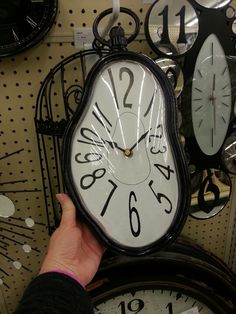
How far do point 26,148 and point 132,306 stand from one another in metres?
0.49

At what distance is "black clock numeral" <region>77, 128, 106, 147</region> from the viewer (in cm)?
47

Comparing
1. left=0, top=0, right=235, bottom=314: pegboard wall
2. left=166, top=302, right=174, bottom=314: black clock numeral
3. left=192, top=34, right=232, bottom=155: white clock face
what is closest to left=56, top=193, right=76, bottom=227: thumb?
left=0, top=0, right=235, bottom=314: pegboard wall

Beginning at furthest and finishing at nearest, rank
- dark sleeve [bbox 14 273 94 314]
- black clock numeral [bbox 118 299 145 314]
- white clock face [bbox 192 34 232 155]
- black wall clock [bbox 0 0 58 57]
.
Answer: black clock numeral [bbox 118 299 145 314]
white clock face [bbox 192 34 232 155]
black wall clock [bbox 0 0 58 57]
dark sleeve [bbox 14 273 94 314]

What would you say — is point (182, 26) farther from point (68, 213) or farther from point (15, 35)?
point (68, 213)

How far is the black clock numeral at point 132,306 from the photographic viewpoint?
755 mm

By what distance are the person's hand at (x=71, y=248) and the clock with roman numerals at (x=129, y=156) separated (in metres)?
0.03

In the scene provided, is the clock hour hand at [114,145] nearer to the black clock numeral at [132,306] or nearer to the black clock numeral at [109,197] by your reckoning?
the black clock numeral at [109,197]

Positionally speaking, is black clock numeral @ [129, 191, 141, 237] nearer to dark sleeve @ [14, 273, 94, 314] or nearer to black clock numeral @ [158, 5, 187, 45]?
dark sleeve @ [14, 273, 94, 314]

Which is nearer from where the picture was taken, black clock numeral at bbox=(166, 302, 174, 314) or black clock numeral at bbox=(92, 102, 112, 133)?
black clock numeral at bbox=(92, 102, 112, 133)

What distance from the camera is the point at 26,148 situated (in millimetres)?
672

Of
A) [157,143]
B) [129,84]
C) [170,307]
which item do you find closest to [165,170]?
[157,143]

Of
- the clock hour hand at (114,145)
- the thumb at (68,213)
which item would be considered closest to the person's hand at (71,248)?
the thumb at (68,213)

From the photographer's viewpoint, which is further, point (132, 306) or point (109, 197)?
point (132, 306)

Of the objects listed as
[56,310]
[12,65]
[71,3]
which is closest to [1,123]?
[12,65]
